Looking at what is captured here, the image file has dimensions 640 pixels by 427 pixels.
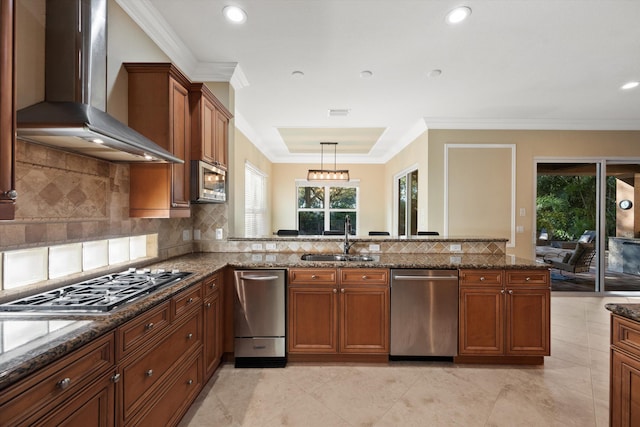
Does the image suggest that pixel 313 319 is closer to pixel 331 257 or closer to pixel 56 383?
pixel 331 257

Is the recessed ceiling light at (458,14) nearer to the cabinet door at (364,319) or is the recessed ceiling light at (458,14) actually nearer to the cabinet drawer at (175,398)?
the cabinet door at (364,319)

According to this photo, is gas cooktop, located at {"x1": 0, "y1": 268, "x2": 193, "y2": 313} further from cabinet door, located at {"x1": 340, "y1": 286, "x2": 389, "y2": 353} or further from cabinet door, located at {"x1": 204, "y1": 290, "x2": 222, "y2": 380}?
cabinet door, located at {"x1": 340, "y1": 286, "x2": 389, "y2": 353}

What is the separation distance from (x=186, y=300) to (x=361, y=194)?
6.51 meters

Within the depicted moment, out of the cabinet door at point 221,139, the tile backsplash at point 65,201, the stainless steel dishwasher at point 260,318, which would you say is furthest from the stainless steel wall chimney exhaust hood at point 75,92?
the stainless steel dishwasher at point 260,318

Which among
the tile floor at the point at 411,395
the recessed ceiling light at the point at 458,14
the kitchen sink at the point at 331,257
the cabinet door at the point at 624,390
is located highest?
the recessed ceiling light at the point at 458,14

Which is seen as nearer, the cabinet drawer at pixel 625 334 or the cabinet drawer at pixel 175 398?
A: the cabinet drawer at pixel 625 334

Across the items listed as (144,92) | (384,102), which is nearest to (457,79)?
(384,102)

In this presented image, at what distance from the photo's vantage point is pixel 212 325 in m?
2.34

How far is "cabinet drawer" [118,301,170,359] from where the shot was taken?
50.7 inches

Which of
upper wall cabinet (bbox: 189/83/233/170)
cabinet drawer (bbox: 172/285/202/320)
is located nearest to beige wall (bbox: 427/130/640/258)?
upper wall cabinet (bbox: 189/83/233/170)

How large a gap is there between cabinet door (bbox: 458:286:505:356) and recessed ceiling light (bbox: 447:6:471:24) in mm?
2287

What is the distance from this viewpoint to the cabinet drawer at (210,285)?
220cm

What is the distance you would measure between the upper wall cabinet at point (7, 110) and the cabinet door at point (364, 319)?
219 centimetres

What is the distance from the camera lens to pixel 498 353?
260cm
